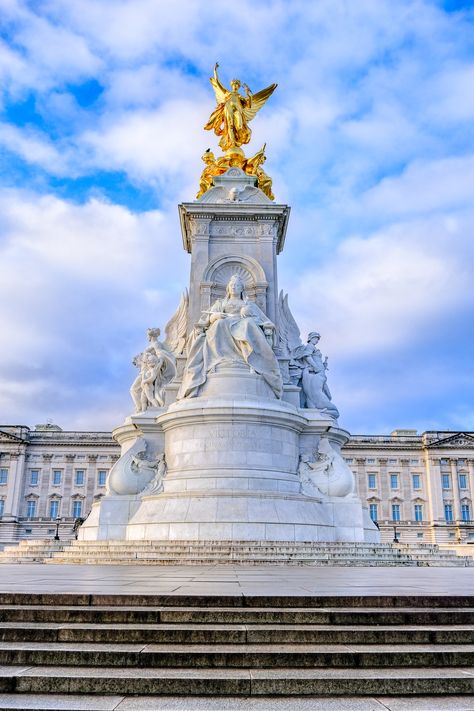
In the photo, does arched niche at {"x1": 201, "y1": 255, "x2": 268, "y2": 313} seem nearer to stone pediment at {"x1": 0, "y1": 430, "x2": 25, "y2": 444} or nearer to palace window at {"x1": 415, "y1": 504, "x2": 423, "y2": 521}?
stone pediment at {"x1": 0, "y1": 430, "x2": 25, "y2": 444}

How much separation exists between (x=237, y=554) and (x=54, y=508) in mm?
64876

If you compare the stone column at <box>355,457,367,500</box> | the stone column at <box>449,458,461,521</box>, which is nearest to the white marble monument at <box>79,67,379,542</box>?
the stone column at <box>355,457,367,500</box>

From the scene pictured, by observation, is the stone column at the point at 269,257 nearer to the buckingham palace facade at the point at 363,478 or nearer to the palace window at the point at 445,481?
the buckingham palace facade at the point at 363,478

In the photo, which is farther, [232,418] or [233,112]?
[233,112]

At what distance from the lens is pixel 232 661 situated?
205 inches

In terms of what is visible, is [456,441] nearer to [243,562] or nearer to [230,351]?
[230,351]

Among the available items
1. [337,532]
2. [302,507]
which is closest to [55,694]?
[302,507]

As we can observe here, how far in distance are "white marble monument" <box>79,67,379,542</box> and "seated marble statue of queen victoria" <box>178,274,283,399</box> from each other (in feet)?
0.12

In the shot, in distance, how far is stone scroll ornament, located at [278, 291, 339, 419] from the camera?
78.2ft

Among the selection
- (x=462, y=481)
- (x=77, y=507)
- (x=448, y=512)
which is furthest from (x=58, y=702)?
(x=462, y=481)

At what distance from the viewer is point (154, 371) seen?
23641mm

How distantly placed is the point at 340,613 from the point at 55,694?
2854 mm

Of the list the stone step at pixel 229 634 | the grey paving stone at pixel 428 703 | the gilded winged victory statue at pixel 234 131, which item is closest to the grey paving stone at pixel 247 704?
the grey paving stone at pixel 428 703

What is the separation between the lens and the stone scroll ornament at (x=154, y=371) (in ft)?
76.8
